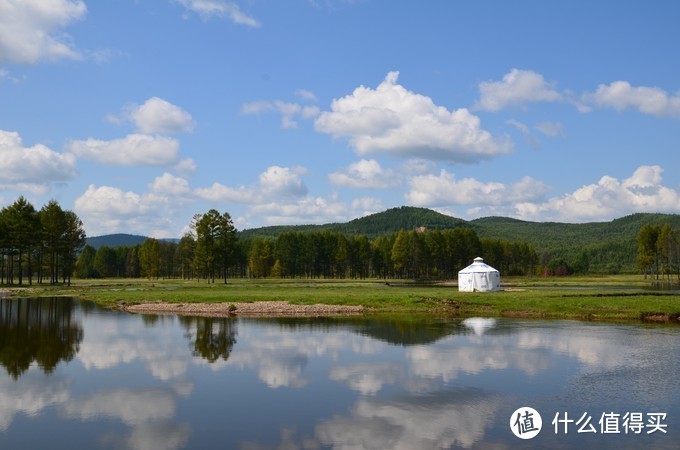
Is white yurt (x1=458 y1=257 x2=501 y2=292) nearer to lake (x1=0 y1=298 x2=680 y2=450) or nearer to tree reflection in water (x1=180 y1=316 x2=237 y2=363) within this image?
lake (x1=0 y1=298 x2=680 y2=450)

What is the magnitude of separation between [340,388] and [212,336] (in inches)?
777

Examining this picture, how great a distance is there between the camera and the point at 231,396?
78.6 feet

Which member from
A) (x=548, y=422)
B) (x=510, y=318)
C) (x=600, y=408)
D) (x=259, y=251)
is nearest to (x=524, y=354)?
(x=600, y=408)

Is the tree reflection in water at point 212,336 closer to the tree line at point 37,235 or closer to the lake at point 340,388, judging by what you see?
the lake at point 340,388

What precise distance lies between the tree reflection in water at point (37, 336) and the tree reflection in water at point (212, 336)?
7.98 meters

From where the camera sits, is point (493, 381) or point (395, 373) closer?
point (493, 381)

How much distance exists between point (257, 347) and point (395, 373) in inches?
476

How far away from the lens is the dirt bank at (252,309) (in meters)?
59.2

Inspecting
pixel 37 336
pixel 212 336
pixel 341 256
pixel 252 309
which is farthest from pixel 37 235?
pixel 341 256

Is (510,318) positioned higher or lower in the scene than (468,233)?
lower

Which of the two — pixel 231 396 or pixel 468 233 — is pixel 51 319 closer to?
pixel 231 396

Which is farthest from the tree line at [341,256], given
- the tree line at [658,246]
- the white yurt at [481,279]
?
the white yurt at [481,279]

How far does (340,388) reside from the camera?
83.1 feet

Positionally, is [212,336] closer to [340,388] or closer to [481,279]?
[340,388]
